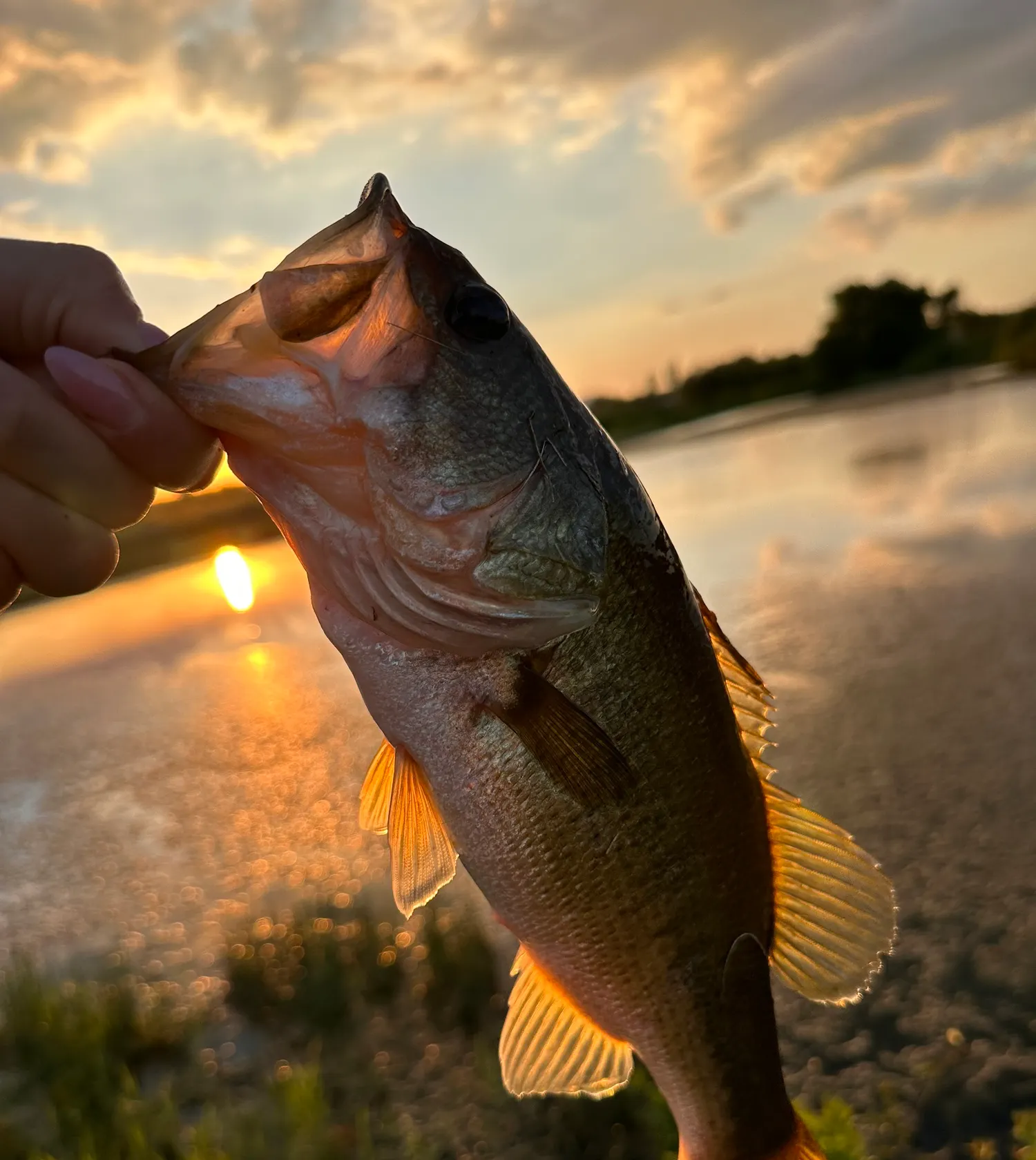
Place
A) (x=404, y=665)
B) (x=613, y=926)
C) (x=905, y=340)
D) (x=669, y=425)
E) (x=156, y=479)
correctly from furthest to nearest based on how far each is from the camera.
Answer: (x=905, y=340), (x=669, y=425), (x=613, y=926), (x=404, y=665), (x=156, y=479)

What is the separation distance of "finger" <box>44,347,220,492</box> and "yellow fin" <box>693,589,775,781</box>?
102cm

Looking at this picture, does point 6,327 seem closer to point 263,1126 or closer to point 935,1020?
point 263,1126

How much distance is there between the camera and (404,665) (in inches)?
61.4

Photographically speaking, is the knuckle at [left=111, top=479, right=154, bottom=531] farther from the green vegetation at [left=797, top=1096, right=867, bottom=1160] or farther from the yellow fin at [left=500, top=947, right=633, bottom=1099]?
the green vegetation at [left=797, top=1096, right=867, bottom=1160]

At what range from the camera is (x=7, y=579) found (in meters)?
1.46

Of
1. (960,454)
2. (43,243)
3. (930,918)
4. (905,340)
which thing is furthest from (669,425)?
(43,243)

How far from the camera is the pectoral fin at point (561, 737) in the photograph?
1.51 m

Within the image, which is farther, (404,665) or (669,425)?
(669,425)

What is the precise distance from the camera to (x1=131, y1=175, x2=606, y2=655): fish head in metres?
1.35

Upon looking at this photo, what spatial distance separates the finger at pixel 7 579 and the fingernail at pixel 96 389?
299mm

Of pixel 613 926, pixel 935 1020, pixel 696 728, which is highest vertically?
pixel 696 728

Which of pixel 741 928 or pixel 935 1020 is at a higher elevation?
pixel 741 928

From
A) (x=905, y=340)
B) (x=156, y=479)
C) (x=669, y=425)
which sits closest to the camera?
(x=156, y=479)

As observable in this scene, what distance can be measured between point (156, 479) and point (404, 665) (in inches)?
20.0
